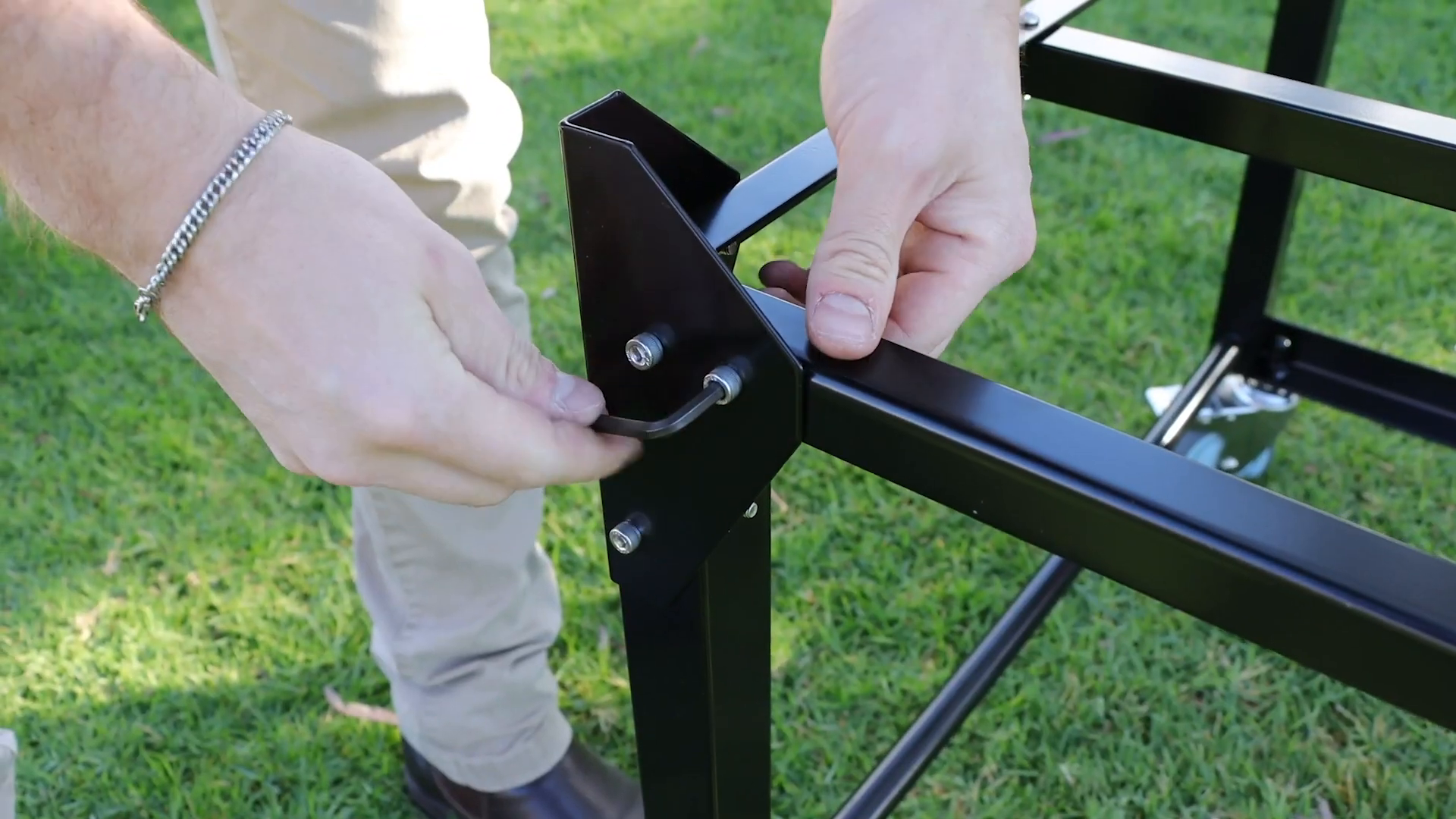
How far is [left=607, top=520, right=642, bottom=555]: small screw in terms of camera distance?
610 millimetres

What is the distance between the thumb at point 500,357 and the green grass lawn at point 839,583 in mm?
818

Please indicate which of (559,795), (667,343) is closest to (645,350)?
(667,343)

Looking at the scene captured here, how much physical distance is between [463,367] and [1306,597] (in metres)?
0.38

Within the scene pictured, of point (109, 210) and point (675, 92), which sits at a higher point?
point (109, 210)

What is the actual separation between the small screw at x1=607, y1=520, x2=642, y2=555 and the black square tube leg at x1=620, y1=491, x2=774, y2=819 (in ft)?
0.10

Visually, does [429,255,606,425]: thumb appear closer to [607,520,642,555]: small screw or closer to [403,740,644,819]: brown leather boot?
[607,520,642,555]: small screw

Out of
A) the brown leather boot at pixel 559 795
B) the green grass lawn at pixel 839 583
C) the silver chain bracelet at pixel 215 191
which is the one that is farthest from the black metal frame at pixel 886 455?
the green grass lawn at pixel 839 583

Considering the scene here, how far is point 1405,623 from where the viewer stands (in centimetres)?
39

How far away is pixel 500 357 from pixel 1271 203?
3.47 ft

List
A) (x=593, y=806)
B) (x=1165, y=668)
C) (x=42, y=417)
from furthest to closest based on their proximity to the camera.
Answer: (x=42, y=417) < (x=1165, y=668) < (x=593, y=806)

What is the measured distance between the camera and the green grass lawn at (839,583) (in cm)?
130

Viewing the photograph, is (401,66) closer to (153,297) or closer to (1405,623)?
(153,297)

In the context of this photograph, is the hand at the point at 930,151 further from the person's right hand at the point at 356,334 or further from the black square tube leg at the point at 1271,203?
the black square tube leg at the point at 1271,203

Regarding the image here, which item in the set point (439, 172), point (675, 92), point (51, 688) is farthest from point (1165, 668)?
point (675, 92)
